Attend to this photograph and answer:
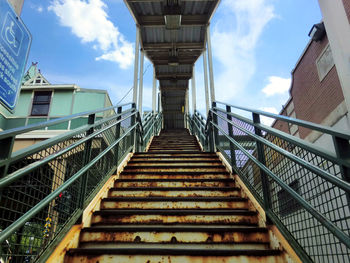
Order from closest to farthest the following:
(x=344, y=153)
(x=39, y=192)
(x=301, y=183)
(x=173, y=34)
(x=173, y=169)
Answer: (x=344, y=153)
(x=39, y=192)
(x=301, y=183)
(x=173, y=169)
(x=173, y=34)

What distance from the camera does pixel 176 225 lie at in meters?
2.18

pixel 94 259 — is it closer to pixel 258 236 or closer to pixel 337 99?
pixel 258 236

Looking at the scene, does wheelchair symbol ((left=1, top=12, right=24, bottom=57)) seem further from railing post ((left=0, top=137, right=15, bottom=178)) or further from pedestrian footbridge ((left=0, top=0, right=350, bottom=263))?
railing post ((left=0, top=137, right=15, bottom=178))

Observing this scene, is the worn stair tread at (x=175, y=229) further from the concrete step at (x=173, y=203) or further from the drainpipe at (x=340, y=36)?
the drainpipe at (x=340, y=36)

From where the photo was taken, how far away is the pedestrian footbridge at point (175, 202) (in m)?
1.35

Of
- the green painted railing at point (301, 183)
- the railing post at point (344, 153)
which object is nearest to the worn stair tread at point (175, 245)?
the green painted railing at point (301, 183)

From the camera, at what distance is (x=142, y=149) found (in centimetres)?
571

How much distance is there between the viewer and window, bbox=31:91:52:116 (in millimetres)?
10047

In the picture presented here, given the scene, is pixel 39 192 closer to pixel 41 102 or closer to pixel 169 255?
pixel 169 255

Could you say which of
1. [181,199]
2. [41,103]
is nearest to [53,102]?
[41,103]

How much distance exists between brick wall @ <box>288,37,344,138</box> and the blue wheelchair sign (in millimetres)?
5905

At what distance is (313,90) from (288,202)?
5976 millimetres

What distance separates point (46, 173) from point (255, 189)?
1931mm

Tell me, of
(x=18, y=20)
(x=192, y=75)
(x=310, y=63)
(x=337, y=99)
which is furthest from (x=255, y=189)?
(x=192, y=75)
